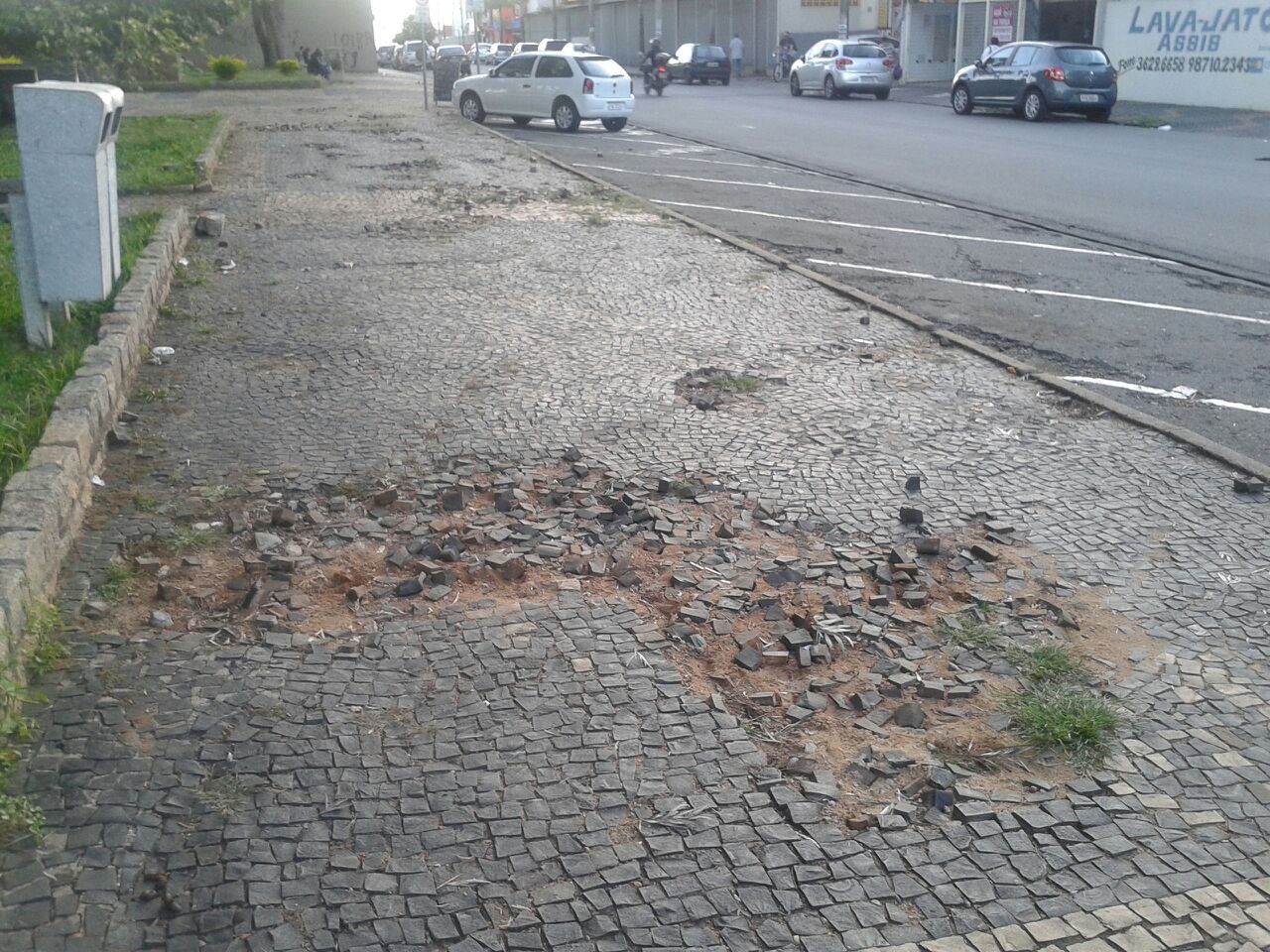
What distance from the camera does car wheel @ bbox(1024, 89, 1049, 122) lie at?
29.1 meters

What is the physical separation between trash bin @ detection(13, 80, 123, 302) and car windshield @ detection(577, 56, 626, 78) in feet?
66.8

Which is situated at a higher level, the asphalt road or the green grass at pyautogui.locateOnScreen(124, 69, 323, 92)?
the green grass at pyautogui.locateOnScreen(124, 69, 323, 92)

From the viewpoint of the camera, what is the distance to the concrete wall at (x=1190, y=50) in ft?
98.1

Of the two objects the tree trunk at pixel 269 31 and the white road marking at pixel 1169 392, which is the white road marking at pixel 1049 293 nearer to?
the white road marking at pixel 1169 392

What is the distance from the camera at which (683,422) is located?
7188 mm

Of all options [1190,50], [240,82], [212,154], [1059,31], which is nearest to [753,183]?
[212,154]

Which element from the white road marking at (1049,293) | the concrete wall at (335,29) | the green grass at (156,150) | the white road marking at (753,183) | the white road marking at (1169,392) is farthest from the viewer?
the concrete wall at (335,29)

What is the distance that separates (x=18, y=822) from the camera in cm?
356

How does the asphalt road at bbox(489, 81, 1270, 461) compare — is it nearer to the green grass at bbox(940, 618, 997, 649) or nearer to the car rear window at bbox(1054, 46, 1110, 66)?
the car rear window at bbox(1054, 46, 1110, 66)

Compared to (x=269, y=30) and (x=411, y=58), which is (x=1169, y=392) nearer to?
(x=269, y=30)

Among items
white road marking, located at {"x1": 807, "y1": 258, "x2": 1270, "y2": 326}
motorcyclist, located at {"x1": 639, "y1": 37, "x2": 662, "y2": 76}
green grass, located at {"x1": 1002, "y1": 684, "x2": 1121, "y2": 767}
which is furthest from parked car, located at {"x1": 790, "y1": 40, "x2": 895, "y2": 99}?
green grass, located at {"x1": 1002, "y1": 684, "x2": 1121, "y2": 767}

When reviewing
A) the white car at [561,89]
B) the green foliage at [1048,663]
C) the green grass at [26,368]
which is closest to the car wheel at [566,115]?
the white car at [561,89]

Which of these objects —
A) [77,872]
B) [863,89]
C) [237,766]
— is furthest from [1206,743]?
[863,89]

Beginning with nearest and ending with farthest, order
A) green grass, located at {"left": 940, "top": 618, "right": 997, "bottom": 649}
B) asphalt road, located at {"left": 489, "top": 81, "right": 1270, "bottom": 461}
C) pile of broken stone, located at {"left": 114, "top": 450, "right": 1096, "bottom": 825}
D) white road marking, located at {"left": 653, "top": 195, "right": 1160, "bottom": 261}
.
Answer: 1. pile of broken stone, located at {"left": 114, "top": 450, "right": 1096, "bottom": 825}
2. green grass, located at {"left": 940, "top": 618, "right": 997, "bottom": 649}
3. asphalt road, located at {"left": 489, "top": 81, "right": 1270, "bottom": 461}
4. white road marking, located at {"left": 653, "top": 195, "right": 1160, "bottom": 261}
